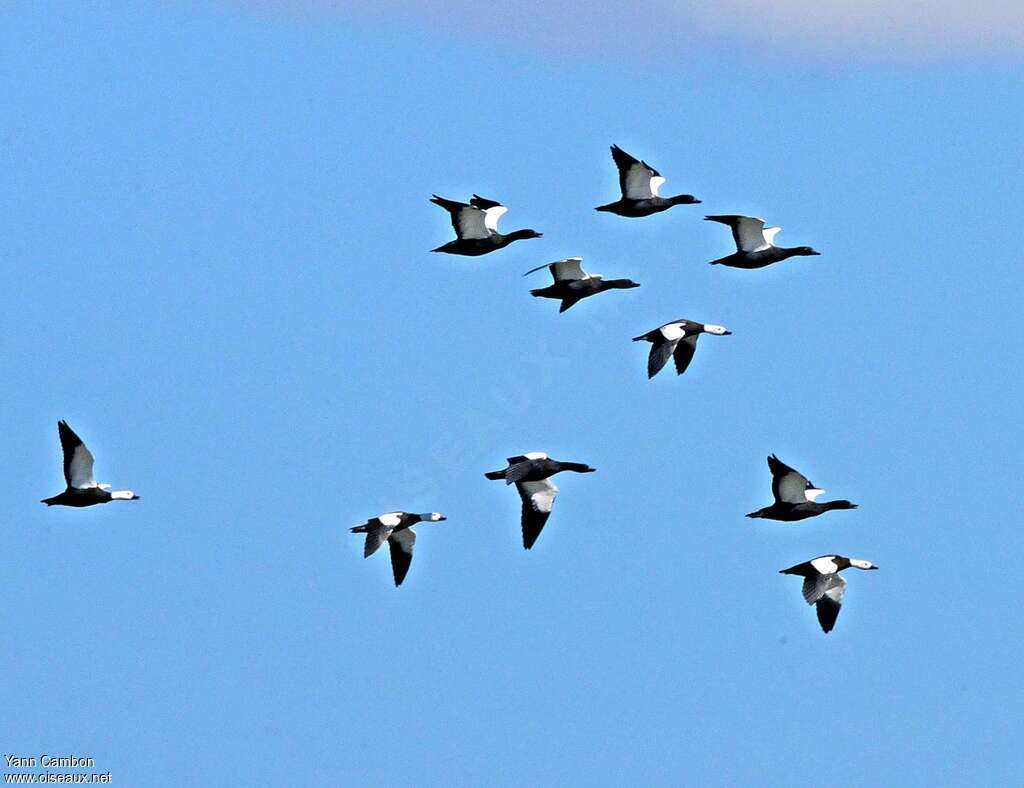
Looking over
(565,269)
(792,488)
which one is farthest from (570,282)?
(792,488)

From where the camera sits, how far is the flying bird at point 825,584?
54.5m

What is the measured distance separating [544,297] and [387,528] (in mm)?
6423

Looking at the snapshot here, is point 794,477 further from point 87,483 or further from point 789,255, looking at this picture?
point 87,483

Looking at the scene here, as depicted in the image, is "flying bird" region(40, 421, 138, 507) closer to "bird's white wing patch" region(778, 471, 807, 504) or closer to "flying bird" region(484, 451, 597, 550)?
"flying bird" region(484, 451, 597, 550)

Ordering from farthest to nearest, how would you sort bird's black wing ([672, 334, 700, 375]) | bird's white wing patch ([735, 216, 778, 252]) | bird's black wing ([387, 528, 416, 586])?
bird's black wing ([387, 528, 416, 586]), bird's black wing ([672, 334, 700, 375]), bird's white wing patch ([735, 216, 778, 252])

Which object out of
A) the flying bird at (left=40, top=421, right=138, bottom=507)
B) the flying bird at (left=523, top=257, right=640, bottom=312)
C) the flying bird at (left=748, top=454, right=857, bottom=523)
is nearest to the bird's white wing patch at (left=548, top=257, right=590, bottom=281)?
the flying bird at (left=523, top=257, right=640, bottom=312)

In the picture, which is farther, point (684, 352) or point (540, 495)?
point (684, 352)

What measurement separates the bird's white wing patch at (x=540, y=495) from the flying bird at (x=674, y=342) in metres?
3.33

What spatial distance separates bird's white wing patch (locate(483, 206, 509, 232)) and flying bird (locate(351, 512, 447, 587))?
6.92 metres

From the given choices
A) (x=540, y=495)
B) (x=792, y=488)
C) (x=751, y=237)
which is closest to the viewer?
(x=792, y=488)

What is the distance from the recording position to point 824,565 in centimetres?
5481

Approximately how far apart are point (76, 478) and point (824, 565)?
54.2ft

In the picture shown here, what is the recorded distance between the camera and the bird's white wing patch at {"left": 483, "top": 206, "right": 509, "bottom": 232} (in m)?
57.1

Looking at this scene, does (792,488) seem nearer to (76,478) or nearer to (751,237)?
(751,237)
